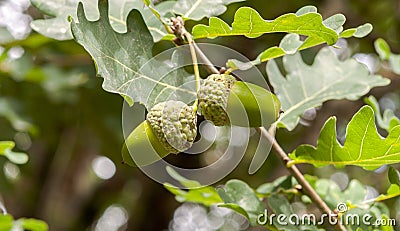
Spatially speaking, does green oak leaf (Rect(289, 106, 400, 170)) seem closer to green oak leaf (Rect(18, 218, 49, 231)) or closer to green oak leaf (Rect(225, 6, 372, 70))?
green oak leaf (Rect(225, 6, 372, 70))

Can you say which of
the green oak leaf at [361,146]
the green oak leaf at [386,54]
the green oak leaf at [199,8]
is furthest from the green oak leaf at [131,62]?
the green oak leaf at [386,54]

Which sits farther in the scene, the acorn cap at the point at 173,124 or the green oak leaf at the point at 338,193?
the green oak leaf at the point at 338,193

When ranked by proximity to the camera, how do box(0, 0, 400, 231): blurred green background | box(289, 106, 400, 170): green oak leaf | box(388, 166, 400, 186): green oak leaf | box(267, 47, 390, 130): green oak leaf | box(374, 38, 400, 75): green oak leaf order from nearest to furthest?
box(289, 106, 400, 170): green oak leaf < box(388, 166, 400, 186): green oak leaf < box(267, 47, 390, 130): green oak leaf < box(374, 38, 400, 75): green oak leaf < box(0, 0, 400, 231): blurred green background

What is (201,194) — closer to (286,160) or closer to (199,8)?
(286,160)

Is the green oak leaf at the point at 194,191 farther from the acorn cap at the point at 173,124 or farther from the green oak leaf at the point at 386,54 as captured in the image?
the green oak leaf at the point at 386,54

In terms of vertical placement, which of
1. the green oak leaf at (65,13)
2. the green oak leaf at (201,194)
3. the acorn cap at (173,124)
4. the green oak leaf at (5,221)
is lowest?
the green oak leaf at (5,221)

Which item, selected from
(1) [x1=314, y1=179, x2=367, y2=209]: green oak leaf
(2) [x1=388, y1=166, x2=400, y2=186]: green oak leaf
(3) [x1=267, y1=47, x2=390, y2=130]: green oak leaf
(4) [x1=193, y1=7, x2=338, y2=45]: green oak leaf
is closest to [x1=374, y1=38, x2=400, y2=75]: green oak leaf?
(3) [x1=267, y1=47, x2=390, y2=130]: green oak leaf
